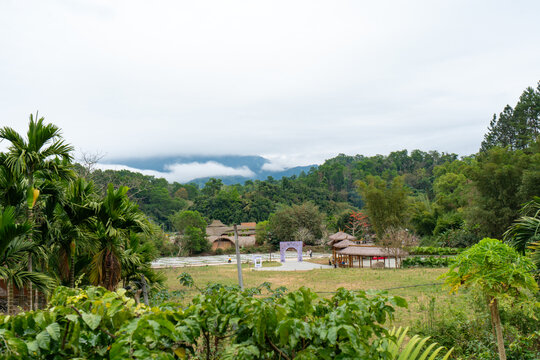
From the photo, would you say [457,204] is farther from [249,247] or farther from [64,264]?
[64,264]

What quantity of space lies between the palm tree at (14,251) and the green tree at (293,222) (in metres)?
31.8

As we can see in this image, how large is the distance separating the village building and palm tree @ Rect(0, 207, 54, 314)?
106ft

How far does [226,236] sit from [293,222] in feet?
27.2

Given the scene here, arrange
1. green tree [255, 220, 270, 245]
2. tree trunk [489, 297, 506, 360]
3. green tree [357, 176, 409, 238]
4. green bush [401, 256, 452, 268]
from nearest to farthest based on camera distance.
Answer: tree trunk [489, 297, 506, 360], green bush [401, 256, 452, 268], green tree [357, 176, 409, 238], green tree [255, 220, 270, 245]

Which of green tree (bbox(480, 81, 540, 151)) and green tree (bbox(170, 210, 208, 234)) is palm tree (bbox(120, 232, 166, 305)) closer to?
green tree (bbox(170, 210, 208, 234))

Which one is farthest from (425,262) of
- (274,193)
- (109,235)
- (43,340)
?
(274,193)

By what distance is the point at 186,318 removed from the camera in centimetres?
151

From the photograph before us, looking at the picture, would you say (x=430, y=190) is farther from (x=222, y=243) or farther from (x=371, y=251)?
(x=371, y=251)

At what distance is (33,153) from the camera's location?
4414 mm

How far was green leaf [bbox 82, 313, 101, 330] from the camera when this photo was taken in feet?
4.25

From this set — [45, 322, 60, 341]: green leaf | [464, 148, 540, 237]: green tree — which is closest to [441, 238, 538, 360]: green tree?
[45, 322, 60, 341]: green leaf

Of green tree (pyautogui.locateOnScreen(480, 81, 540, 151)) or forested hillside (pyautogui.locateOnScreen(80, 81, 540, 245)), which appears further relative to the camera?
green tree (pyautogui.locateOnScreen(480, 81, 540, 151))

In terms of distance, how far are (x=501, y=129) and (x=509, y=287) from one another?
43389 millimetres

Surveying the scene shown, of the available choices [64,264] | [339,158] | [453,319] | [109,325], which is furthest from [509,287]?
[339,158]
